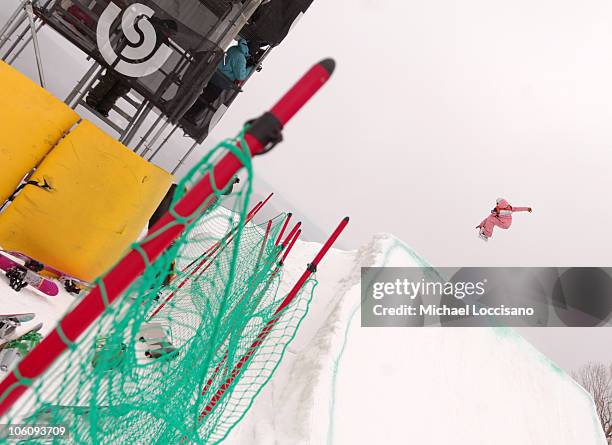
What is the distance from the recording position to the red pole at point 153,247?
3.68ft

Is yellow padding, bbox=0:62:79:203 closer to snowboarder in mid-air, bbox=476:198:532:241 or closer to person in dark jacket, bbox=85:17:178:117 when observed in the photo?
person in dark jacket, bbox=85:17:178:117

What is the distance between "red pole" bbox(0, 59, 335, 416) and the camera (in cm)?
112

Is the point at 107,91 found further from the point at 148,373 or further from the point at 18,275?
the point at 148,373

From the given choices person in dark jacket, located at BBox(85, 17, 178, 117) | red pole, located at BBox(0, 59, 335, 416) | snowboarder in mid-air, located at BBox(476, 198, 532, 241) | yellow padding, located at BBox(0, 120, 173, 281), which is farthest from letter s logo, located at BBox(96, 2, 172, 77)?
snowboarder in mid-air, located at BBox(476, 198, 532, 241)

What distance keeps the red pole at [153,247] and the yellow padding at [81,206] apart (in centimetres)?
315

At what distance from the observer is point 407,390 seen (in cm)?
496

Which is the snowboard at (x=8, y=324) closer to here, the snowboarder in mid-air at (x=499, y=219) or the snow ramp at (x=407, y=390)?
the snow ramp at (x=407, y=390)

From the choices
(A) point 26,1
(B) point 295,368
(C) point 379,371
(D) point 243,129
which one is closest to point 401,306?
(C) point 379,371

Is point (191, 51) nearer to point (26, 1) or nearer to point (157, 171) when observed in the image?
point (157, 171)

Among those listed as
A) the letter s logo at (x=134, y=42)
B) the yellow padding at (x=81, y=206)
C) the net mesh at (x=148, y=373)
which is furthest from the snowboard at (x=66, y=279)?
the letter s logo at (x=134, y=42)

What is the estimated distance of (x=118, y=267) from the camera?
1136mm

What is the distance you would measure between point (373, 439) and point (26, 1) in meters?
6.10

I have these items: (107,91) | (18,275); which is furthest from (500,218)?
(18,275)

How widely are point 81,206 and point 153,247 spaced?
364cm
